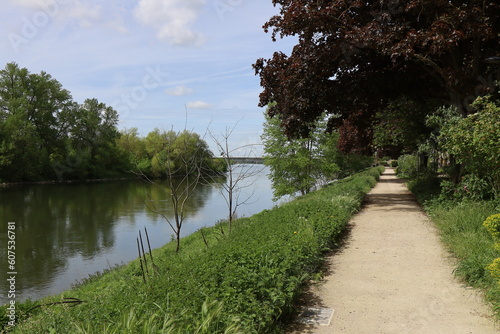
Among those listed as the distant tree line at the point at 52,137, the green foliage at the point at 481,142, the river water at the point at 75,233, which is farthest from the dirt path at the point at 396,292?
the distant tree line at the point at 52,137

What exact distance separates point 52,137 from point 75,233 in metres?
42.8

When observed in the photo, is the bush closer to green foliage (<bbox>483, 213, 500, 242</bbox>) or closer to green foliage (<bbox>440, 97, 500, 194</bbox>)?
green foliage (<bbox>440, 97, 500, 194</bbox>)

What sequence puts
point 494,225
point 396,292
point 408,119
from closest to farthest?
point 396,292 < point 494,225 < point 408,119

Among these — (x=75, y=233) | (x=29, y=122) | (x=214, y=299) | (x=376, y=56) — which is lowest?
(x=75, y=233)

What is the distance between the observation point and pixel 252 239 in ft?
19.3

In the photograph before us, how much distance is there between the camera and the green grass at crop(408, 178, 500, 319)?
5.17m

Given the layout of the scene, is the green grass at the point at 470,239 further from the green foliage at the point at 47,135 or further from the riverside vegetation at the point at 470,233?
the green foliage at the point at 47,135

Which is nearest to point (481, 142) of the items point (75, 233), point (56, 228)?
point (75, 233)

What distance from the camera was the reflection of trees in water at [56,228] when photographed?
13320mm

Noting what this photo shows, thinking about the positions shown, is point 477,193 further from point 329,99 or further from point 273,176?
point 273,176

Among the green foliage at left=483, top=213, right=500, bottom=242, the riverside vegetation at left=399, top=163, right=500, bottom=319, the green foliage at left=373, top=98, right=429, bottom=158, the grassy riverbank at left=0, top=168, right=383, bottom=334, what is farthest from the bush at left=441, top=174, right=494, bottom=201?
the green foliage at left=373, top=98, right=429, bottom=158

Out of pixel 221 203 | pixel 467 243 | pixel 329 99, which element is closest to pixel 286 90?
pixel 329 99

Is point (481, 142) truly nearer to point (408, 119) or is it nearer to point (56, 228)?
point (408, 119)

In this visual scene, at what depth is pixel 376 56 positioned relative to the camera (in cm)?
1333
